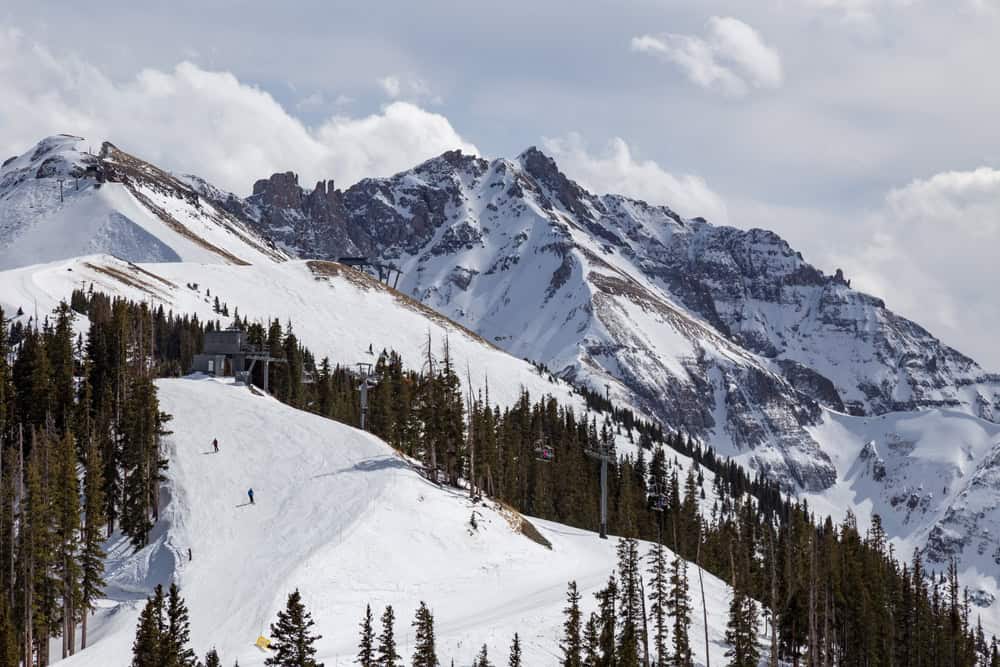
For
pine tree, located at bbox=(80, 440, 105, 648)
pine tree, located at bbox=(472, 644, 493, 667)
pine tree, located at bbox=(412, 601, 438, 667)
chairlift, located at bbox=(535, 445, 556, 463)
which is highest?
chairlift, located at bbox=(535, 445, 556, 463)

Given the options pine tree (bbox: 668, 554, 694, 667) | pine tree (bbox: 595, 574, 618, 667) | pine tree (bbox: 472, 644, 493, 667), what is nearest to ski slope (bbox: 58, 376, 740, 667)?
pine tree (bbox: 472, 644, 493, 667)

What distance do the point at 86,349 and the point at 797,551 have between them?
6674cm

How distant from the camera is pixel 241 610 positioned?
59.4 metres

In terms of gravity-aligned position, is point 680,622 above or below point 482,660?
above

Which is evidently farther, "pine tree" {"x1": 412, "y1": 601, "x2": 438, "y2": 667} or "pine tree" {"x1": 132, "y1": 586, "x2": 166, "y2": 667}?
"pine tree" {"x1": 412, "y1": 601, "x2": 438, "y2": 667}

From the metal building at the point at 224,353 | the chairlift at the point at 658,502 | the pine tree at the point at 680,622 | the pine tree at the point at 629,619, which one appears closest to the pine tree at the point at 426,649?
the pine tree at the point at 629,619

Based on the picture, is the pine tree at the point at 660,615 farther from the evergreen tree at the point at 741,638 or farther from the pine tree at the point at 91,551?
the pine tree at the point at 91,551

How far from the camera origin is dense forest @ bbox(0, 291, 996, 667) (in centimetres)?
6069

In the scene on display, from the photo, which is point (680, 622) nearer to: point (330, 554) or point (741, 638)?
point (741, 638)

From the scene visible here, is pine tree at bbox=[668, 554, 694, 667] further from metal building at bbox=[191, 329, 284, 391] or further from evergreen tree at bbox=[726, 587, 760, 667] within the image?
metal building at bbox=[191, 329, 284, 391]

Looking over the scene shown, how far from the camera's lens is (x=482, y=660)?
49.8 metres

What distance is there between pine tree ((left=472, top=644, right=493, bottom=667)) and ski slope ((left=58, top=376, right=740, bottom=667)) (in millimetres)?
507

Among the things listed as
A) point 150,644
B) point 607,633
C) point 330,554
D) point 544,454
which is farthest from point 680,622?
point 544,454

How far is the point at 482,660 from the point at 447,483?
37990 millimetres
